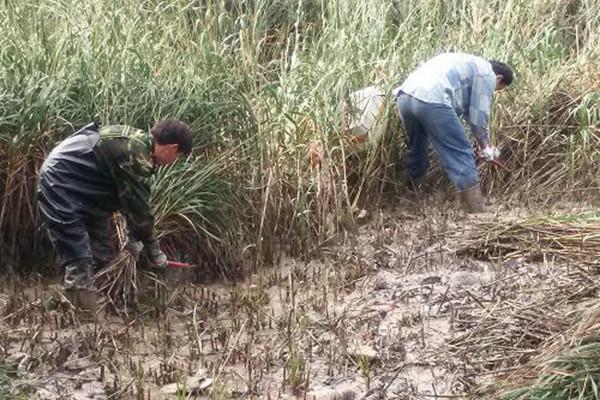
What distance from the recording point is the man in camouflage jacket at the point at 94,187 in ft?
17.7

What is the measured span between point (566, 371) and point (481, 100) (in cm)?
329

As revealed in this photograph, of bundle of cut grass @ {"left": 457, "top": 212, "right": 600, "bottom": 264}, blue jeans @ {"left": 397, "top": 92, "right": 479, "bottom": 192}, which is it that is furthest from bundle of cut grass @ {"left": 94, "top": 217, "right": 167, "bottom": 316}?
blue jeans @ {"left": 397, "top": 92, "right": 479, "bottom": 192}

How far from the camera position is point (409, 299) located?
19.4ft

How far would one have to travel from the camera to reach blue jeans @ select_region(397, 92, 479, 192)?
7246 millimetres

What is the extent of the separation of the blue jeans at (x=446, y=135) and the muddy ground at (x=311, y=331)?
87cm

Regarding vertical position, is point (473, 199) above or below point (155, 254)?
below

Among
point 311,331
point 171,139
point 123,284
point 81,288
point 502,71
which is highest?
point 171,139

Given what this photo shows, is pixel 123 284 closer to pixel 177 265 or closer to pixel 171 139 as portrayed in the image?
pixel 177 265

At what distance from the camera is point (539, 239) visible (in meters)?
6.24

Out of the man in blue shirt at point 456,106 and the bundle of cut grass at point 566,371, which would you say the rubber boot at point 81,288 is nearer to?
the bundle of cut grass at point 566,371

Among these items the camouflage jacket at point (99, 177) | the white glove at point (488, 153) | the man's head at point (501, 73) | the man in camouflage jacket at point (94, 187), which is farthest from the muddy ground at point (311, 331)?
the man's head at point (501, 73)

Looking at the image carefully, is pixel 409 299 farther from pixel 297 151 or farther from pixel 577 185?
pixel 577 185

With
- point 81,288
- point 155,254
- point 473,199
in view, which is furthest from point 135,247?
point 473,199

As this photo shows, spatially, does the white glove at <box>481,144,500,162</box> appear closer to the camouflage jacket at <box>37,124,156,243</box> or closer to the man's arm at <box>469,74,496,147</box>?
the man's arm at <box>469,74,496,147</box>
